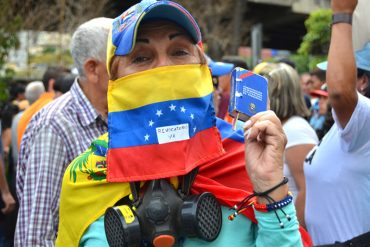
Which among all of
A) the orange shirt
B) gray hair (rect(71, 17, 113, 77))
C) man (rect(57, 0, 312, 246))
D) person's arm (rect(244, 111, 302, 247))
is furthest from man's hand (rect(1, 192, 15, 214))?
person's arm (rect(244, 111, 302, 247))

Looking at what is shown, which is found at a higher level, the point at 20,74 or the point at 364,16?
the point at 364,16

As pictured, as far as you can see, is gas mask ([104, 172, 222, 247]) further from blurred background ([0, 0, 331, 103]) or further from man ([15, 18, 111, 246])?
blurred background ([0, 0, 331, 103])

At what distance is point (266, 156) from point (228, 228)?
0.27 meters

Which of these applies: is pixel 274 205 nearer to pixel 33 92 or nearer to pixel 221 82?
pixel 221 82

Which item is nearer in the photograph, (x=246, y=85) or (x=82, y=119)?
(x=246, y=85)

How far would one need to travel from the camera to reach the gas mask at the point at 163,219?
61.1 inches

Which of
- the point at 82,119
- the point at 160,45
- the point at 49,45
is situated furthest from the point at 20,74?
the point at 160,45

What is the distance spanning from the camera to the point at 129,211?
5.27ft

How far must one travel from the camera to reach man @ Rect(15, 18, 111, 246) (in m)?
2.67

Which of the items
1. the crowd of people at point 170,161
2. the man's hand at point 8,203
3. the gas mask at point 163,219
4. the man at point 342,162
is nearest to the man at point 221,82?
the man at point 342,162

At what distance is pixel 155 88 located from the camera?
1690mm

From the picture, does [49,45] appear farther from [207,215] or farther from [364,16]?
[207,215]

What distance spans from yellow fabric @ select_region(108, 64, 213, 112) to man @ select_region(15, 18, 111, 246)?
1.11 m

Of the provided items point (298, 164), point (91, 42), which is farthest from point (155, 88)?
point (298, 164)
